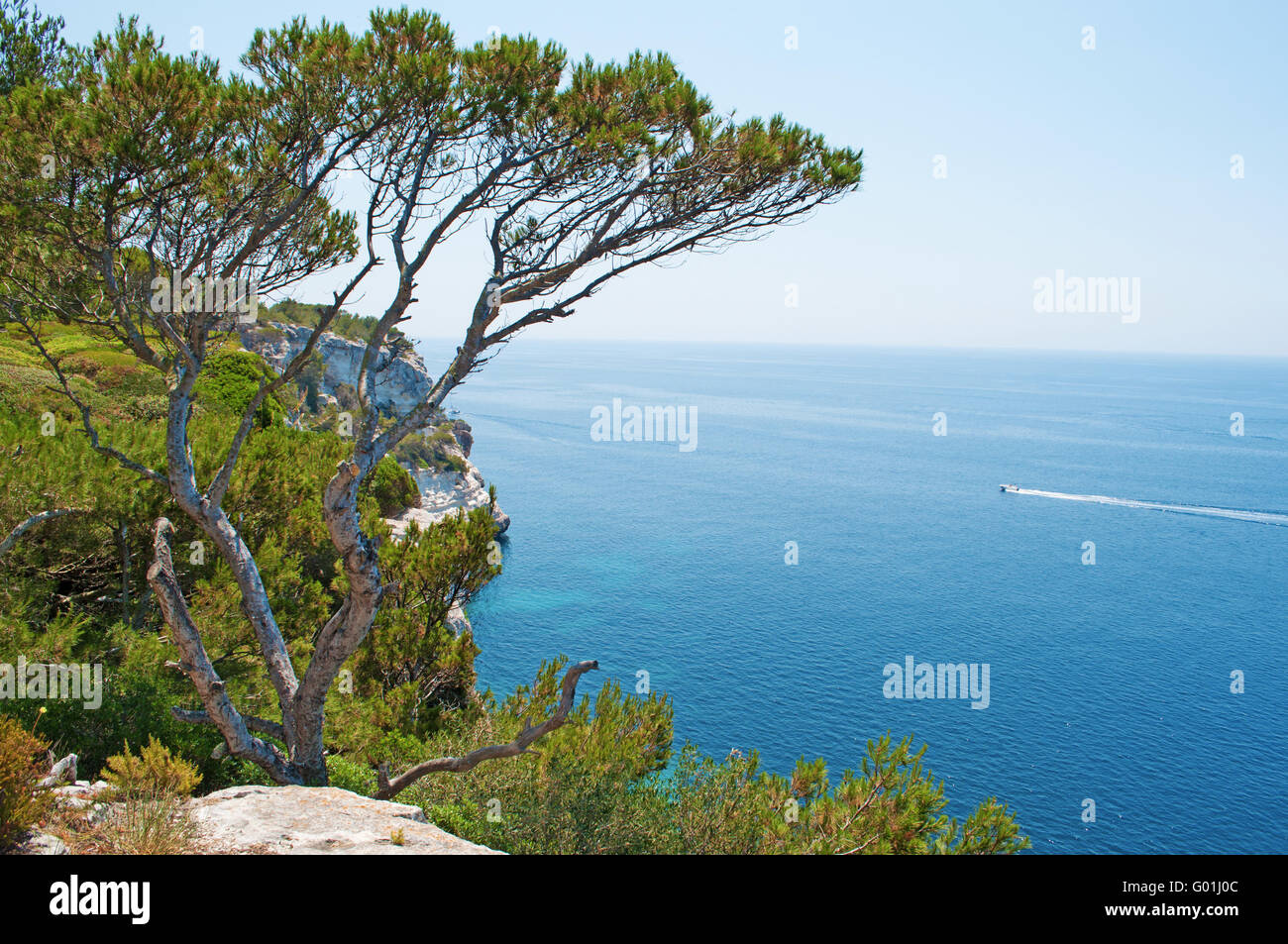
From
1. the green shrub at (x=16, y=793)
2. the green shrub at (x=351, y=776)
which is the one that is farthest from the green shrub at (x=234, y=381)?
the green shrub at (x=16, y=793)

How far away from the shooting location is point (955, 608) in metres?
48.1

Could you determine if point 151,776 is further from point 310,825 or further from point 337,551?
point 337,551

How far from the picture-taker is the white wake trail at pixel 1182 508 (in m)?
67.1

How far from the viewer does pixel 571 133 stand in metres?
10.5

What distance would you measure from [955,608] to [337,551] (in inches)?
1695

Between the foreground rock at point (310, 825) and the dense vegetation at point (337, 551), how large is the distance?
2.03ft

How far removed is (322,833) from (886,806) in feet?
28.2

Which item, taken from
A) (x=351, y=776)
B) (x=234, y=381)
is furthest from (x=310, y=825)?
(x=234, y=381)

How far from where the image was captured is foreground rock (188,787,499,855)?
682 centimetres
